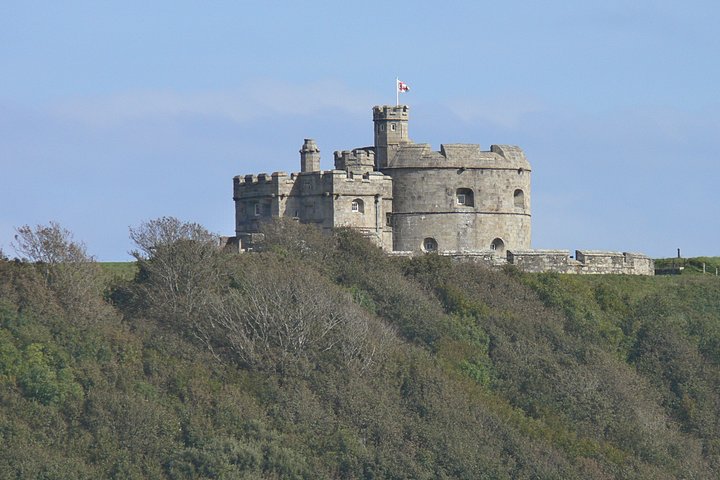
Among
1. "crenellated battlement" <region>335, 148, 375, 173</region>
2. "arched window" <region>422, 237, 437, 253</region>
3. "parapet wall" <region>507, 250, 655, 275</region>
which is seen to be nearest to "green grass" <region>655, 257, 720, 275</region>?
"parapet wall" <region>507, 250, 655, 275</region>

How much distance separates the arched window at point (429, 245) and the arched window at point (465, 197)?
193cm

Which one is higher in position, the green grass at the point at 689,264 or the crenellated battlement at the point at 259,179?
the crenellated battlement at the point at 259,179

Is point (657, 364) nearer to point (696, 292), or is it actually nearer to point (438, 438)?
point (696, 292)

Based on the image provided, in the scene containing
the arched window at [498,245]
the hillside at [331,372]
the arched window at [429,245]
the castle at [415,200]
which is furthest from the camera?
the arched window at [498,245]

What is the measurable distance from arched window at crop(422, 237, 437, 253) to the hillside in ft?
16.4

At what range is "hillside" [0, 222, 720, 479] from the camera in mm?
59344

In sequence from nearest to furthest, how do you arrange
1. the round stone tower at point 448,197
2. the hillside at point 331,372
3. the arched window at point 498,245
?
the hillside at point 331,372, the round stone tower at point 448,197, the arched window at point 498,245

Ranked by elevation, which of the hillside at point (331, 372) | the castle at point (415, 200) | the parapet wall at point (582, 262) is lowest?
the hillside at point (331, 372)

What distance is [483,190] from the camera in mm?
81312

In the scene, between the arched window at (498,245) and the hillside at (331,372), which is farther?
the arched window at (498,245)

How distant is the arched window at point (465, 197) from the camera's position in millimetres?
81188

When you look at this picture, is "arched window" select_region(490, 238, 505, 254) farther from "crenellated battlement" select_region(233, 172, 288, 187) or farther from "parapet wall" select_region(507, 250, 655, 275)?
"crenellated battlement" select_region(233, 172, 288, 187)

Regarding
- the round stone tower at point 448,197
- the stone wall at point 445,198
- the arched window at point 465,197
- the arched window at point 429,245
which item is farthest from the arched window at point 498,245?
the arched window at point 429,245

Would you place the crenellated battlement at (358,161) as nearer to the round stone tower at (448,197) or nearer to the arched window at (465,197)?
the round stone tower at (448,197)
